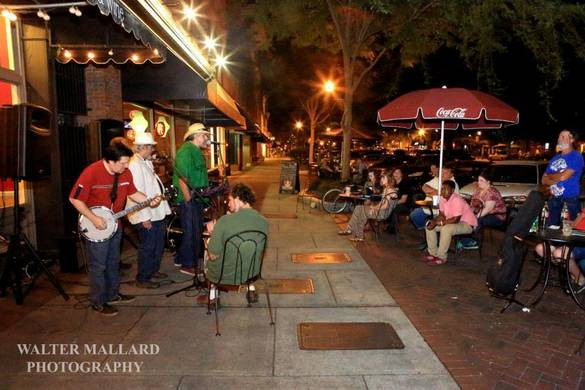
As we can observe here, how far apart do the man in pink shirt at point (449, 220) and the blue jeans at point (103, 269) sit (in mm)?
4773

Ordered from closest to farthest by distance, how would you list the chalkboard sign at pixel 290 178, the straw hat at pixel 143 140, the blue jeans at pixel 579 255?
the blue jeans at pixel 579 255 → the straw hat at pixel 143 140 → the chalkboard sign at pixel 290 178

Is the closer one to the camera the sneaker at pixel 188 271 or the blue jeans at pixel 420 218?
the sneaker at pixel 188 271

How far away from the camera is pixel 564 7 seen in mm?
9414

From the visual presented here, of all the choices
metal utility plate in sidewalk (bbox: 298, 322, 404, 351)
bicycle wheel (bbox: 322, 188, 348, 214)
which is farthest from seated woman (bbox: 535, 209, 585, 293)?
bicycle wheel (bbox: 322, 188, 348, 214)

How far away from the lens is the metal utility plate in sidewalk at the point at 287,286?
223 inches

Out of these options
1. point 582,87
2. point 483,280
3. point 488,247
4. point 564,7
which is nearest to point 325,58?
point 582,87

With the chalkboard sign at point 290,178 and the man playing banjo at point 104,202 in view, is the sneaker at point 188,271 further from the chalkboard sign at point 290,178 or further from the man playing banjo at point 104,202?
the chalkboard sign at point 290,178

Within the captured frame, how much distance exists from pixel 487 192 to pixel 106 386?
256 inches

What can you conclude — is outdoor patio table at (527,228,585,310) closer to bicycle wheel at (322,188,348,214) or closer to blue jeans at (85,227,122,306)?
blue jeans at (85,227,122,306)

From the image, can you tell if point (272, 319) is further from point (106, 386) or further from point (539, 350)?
point (539, 350)

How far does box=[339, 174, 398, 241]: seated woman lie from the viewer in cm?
827

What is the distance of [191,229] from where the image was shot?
6160mm

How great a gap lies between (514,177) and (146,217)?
374 inches

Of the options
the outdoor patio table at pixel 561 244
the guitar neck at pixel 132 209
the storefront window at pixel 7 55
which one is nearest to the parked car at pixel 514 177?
the outdoor patio table at pixel 561 244
